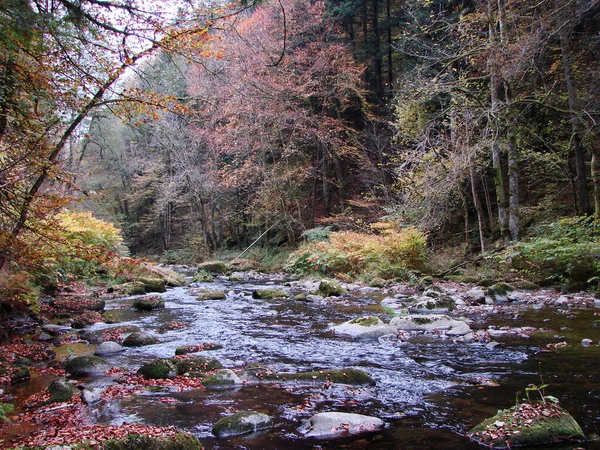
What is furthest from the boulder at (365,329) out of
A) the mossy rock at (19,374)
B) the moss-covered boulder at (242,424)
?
the mossy rock at (19,374)

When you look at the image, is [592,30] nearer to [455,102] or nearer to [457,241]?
[455,102]

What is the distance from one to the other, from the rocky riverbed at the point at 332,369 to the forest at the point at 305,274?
0.04 meters

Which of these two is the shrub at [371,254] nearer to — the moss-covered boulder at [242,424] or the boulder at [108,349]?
the boulder at [108,349]

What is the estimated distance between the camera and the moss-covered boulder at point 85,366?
17.1 ft

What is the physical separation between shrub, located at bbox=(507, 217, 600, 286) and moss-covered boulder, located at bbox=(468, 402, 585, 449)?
637cm

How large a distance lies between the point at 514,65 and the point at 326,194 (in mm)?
12989

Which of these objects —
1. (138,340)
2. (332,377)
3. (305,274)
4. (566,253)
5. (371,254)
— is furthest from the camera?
(305,274)

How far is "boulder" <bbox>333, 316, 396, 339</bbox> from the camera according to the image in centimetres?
679

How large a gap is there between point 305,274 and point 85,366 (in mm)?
12451

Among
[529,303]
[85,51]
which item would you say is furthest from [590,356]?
[85,51]

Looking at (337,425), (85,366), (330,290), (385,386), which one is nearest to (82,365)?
(85,366)

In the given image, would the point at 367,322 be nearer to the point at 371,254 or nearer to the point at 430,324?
the point at 430,324

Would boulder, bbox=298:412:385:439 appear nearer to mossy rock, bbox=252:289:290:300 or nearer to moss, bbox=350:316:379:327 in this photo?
moss, bbox=350:316:379:327

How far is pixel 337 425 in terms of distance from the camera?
345cm
